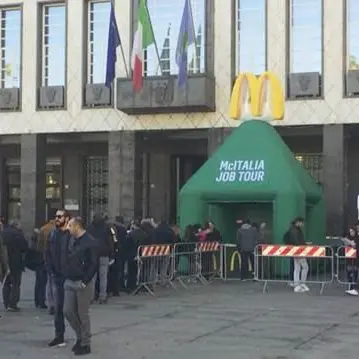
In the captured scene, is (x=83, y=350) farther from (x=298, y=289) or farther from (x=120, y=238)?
(x=298, y=289)

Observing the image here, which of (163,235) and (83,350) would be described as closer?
(83,350)

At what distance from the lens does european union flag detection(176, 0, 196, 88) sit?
87.1 ft

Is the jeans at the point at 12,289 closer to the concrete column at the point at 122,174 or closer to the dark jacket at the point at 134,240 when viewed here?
the dark jacket at the point at 134,240

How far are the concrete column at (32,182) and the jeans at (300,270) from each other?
1574cm

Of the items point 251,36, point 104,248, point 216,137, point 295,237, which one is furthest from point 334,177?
point 104,248

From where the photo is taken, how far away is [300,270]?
18.4 meters

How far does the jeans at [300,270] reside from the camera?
59.4 feet

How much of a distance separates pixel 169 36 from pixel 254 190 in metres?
10.5

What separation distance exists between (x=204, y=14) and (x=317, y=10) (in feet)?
14.0

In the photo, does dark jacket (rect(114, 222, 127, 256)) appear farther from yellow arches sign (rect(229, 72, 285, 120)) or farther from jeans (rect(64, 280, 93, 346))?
yellow arches sign (rect(229, 72, 285, 120))

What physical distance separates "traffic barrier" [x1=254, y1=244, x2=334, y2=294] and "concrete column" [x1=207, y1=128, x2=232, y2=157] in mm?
9527

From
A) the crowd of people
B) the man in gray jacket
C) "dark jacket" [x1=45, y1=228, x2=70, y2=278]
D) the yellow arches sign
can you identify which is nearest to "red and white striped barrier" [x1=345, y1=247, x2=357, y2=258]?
the crowd of people

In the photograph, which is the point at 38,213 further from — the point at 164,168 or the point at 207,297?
the point at 207,297

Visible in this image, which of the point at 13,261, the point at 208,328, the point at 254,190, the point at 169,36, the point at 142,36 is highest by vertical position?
the point at 169,36
